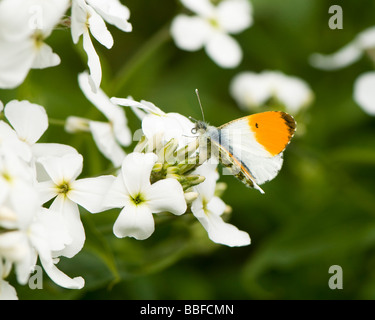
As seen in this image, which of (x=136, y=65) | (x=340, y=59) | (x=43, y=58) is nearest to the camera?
(x=43, y=58)

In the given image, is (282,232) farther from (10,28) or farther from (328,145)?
(10,28)

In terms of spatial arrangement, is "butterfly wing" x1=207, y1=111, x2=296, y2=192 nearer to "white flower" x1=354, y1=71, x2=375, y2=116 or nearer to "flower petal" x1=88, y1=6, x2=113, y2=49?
"flower petal" x1=88, y1=6, x2=113, y2=49

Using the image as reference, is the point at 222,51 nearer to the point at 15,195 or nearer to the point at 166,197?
the point at 166,197

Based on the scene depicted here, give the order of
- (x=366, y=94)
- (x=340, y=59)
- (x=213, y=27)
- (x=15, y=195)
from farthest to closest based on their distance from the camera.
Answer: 1. (x=340, y=59)
2. (x=213, y=27)
3. (x=366, y=94)
4. (x=15, y=195)

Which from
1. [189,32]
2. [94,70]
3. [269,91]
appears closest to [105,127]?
[94,70]

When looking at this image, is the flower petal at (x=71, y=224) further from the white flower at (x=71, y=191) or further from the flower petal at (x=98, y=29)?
the flower petal at (x=98, y=29)

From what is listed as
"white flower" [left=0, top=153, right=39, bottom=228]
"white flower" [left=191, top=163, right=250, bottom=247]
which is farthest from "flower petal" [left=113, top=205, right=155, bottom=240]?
"white flower" [left=0, top=153, right=39, bottom=228]

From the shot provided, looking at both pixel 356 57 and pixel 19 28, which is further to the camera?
pixel 356 57

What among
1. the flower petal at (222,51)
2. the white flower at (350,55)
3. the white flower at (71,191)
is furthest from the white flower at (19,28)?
the white flower at (350,55)
